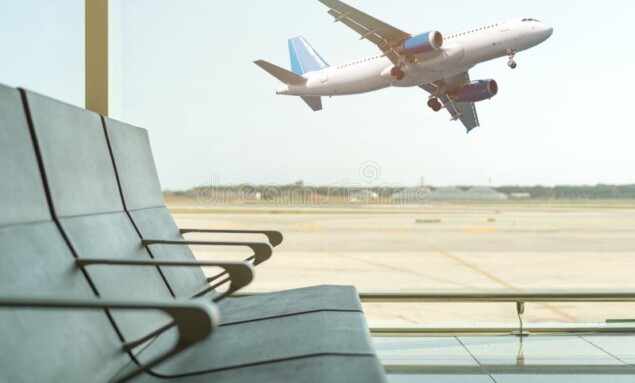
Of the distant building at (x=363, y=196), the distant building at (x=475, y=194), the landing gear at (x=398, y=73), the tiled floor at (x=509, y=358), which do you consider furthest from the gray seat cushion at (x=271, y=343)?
the landing gear at (x=398, y=73)

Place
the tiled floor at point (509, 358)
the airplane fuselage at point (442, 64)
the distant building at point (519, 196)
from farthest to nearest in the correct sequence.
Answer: the airplane fuselage at point (442, 64), the distant building at point (519, 196), the tiled floor at point (509, 358)

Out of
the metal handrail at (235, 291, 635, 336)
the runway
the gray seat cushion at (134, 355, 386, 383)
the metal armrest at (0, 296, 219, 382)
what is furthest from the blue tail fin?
the runway

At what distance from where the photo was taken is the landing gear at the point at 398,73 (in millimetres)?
6406

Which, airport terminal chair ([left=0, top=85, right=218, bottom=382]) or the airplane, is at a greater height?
the airplane

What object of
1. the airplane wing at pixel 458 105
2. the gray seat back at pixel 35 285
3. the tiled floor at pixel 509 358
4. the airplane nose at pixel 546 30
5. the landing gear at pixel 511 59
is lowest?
the tiled floor at pixel 509 358

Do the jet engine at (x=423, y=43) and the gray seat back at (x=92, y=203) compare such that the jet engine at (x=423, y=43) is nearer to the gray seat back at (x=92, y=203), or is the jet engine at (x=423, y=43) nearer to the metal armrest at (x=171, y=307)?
the gray seat back at (x=92, y=203)

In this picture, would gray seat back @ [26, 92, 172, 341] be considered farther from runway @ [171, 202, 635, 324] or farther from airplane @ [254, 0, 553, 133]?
runway @ [171, 202, 635, 324]

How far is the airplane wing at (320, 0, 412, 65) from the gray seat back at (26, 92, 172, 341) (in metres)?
5.41

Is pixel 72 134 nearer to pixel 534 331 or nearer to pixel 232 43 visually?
pixel 534 331

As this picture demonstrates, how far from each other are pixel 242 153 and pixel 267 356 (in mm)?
3557

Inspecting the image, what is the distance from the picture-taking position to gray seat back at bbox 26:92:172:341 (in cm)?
119

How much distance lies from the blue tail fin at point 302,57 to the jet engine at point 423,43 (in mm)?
1033

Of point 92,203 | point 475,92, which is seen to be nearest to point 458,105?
point 475,92

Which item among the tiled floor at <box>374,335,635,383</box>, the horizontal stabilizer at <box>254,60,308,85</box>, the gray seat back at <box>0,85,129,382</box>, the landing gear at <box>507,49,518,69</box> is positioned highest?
the landing gear at <box>507,49,518,69</box>
